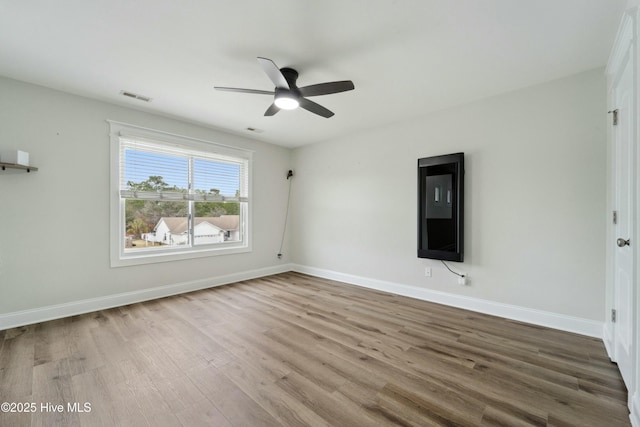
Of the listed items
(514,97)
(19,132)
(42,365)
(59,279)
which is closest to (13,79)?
(19,132)

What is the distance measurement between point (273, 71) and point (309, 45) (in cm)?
39

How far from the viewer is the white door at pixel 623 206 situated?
66.1 inches

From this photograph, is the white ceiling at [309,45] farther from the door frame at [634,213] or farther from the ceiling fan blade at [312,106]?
the ceiling fan blade at [312,106]

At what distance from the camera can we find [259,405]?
5.35ft

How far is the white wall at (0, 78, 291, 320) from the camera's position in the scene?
2.78 m

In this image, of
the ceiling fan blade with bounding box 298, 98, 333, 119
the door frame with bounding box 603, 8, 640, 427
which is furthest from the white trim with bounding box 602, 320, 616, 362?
the ceiling fan blade with bounding box 298, 98, 333, 119

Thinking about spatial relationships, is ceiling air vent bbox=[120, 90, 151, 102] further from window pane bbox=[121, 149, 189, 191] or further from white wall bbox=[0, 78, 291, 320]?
window pane bbox=[121, 149, 189, 191]

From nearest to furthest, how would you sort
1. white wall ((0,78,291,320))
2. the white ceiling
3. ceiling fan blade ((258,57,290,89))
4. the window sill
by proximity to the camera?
the white ceiling → ceiling fan blade ((258,57,290,89)) → white wall ((0,78,291,320)) → the window sill

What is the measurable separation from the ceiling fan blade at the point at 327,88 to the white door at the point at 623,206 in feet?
6.07

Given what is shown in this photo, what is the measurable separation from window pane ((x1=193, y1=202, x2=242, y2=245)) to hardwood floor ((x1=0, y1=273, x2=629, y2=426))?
1.47 metres

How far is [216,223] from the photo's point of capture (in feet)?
14.9

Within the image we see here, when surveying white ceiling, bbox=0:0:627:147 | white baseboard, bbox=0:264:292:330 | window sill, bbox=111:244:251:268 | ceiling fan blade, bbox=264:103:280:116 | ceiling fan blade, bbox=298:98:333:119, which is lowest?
white baseboard, bbox=0:264:292:330

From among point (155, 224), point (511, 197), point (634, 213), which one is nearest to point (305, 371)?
point (634, 213)

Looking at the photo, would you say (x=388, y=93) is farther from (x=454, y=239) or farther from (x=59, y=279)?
(x=59, y=279)
